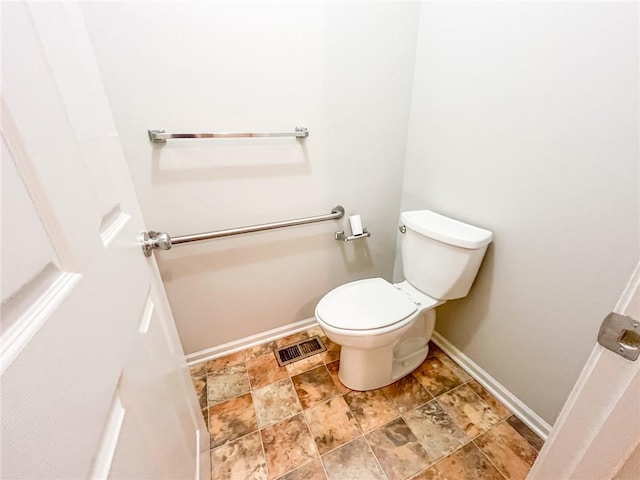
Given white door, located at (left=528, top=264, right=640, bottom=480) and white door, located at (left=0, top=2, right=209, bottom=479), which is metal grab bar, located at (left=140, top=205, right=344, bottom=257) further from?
white door, located at (left=528, top=264, right=640, bottom=480)

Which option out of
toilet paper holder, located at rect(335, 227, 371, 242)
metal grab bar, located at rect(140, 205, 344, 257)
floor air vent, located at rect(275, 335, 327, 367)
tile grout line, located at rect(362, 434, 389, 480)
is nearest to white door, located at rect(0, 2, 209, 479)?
metal grab bar, located at rect(140, 205, 344, 257)

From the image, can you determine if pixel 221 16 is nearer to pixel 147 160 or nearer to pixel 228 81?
pixel 228 81

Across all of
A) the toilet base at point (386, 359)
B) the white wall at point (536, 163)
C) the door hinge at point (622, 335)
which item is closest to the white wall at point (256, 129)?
the white wall at point (536, 163)

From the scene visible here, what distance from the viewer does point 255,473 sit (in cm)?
100

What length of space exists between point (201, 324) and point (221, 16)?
1312 millimetres

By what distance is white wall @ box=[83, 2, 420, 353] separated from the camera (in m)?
0.95

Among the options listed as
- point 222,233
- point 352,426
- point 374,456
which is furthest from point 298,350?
point 222,233

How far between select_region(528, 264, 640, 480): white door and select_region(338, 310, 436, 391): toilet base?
27.4 inches

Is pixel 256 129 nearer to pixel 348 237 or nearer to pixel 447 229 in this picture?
pixel 348 237

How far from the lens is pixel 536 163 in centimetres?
93

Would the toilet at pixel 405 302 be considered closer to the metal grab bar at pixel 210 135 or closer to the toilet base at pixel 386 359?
the toilet base at pixel 386 359

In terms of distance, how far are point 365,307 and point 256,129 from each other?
2.92 ft

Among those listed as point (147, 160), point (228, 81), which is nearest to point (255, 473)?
point (147, 160)

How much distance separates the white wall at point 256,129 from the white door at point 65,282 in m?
0.51
